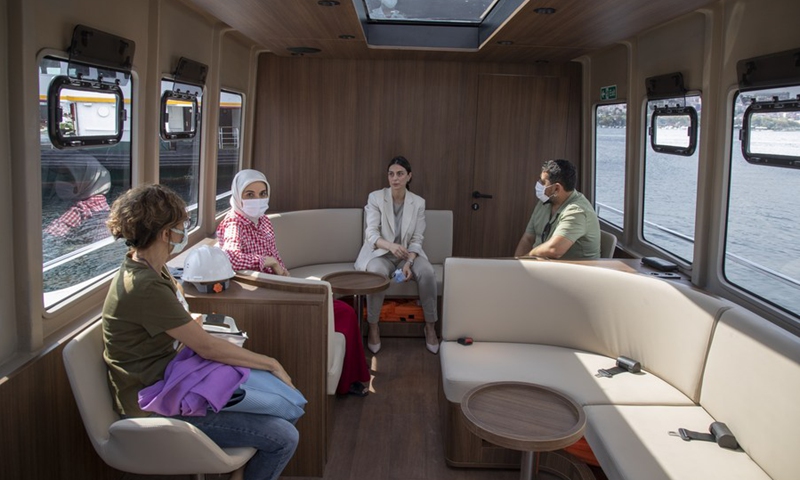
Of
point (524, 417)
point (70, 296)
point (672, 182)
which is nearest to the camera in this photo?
point (524, 417)

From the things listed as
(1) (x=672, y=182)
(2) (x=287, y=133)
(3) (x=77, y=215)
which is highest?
(2) (x=287, y=133)

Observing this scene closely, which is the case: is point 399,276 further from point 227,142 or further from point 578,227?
point 227,142

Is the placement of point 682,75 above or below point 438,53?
below

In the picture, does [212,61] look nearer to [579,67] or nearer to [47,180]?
[47,180]

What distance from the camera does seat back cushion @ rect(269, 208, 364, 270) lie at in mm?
5699

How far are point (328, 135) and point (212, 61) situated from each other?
172 cm

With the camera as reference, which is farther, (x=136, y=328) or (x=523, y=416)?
(x=523, y=416)

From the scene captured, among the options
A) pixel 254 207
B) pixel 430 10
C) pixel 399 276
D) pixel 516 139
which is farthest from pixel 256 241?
pixel 516 139

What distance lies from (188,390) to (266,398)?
32 cm

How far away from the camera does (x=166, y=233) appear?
2.49 metres

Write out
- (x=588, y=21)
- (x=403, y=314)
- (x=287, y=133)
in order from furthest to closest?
(x=287, y=133), (x=403, y=314), (x=588, y=21)

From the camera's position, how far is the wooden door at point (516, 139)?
251 inches

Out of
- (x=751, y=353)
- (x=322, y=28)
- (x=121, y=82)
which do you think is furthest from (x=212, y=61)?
A: (x=751, y=353)

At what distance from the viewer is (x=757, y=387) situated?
264 centimetres
